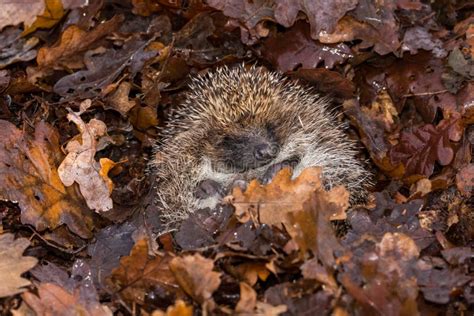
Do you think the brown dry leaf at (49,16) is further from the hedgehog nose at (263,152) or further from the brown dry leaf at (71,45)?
the hedgehog nose at (263,152)

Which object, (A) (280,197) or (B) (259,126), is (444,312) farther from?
(B) (259,126)

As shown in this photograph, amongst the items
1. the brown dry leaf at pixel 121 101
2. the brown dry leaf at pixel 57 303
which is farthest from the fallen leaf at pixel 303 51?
A: the brown dry leaf at pixel 57 303

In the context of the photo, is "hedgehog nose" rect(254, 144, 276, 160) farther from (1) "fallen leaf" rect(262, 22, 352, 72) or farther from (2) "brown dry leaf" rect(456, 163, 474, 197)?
(2) "brown dry leaf" rect(456, 163, 474, 197)

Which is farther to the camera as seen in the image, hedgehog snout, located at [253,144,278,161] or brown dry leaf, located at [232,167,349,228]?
hedgehog snout, located at [253,144,278,161]

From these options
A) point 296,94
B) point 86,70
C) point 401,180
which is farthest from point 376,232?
point 86,70

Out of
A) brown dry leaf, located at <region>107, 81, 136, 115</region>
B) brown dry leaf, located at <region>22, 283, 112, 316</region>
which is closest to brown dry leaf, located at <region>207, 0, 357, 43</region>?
brown dry leaf, located at <region>107, 81, 136, 115</region>

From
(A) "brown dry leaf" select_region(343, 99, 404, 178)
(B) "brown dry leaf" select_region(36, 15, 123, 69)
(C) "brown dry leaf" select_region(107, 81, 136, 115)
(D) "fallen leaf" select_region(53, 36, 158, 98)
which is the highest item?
(B) "brown dry leaf" select_region(36, 15, 123, 69)

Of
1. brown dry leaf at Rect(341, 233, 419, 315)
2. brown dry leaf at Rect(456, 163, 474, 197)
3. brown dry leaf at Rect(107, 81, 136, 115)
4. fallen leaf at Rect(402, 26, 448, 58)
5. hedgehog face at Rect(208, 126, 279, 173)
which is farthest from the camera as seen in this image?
fallen leaf at Rect(402, 26, 448, 58)
